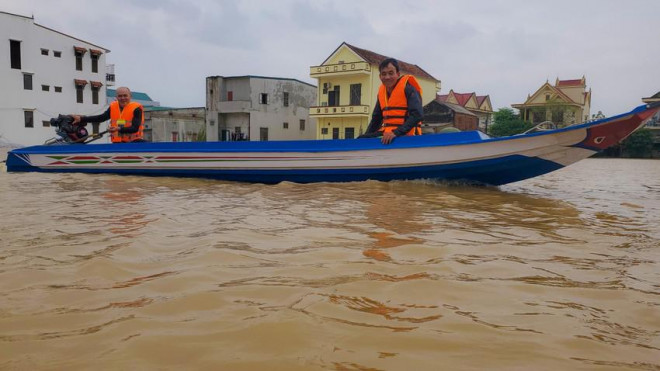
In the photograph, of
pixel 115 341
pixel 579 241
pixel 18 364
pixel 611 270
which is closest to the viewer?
pixel 18 364

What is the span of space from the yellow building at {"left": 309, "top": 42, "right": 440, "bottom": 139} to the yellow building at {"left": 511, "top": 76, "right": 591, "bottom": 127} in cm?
1051

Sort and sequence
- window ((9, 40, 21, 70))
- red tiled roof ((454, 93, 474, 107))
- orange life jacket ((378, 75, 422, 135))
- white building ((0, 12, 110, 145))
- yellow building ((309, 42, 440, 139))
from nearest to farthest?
orange life jacket ((378, 75, 422, 135)) < white building ((0, 12, 110, 145)) < window ((9, 40, 21, 70)) < yellow building ((309, 42, 440, 139)) < red tiled roof ((454, 93, 474, 107))

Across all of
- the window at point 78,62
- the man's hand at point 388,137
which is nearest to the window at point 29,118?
the window at point 78,62

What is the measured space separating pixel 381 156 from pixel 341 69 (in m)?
20.4

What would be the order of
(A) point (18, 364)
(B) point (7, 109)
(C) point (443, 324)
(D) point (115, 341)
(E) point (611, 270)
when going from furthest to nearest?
1. (B) point (7, 109)
2. (E) point (611, 270)
3. (C) point (443, 324)
4. (D) point (115, 341)
5. (A) point (18, 364)

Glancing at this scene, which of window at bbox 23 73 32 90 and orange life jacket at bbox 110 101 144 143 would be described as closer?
orange life jacket at bbox 110 101 144 143

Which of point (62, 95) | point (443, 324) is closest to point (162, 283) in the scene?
point (443, 324)

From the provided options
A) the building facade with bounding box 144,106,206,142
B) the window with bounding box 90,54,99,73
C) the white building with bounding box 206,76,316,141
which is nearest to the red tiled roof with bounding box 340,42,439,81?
the white building with bounding box 206,76,316,141

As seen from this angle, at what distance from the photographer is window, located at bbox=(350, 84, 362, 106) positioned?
25.2 m

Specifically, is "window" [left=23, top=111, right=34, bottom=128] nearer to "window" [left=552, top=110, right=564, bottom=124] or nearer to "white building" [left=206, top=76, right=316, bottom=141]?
"white building" [left=206, top=76, right=316, bottom=141]

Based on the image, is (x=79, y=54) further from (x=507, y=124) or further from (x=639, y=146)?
(x=639, y=146)

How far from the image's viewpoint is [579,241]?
2.59 metres

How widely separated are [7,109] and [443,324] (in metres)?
28.1

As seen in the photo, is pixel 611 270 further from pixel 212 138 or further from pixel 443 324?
pixel 212 138
